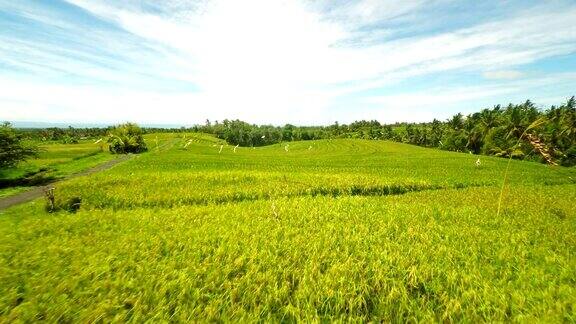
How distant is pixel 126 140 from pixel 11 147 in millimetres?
42634

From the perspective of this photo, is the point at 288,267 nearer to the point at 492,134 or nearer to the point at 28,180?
the point at 28,180

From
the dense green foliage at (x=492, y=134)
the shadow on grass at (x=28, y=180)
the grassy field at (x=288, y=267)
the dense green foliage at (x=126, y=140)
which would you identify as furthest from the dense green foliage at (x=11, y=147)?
the dense green foliage at (x=492, y=134)

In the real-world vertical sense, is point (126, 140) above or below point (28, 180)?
above

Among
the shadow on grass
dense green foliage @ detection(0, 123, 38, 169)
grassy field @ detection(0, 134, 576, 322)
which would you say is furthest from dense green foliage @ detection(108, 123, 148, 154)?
grassy field @ detection(0, 134, 576, 322)

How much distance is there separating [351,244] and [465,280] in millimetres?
2680

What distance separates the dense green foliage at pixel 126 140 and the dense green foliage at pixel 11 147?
38.5 metres

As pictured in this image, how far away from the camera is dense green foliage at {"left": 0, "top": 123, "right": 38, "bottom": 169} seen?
34.2m

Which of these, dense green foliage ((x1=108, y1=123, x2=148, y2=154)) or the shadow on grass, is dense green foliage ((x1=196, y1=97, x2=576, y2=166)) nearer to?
the shadow on grass

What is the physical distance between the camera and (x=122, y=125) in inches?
3196

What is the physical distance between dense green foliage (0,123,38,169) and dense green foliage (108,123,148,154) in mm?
38480

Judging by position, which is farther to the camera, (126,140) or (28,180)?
(126,140)

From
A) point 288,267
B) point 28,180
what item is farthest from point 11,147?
point 288,267

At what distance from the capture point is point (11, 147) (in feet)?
114

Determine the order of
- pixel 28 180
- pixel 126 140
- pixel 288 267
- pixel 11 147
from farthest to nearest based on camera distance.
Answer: pixel 126 140 → pixel 28 180 → pixel 11 147 → pixel 288 267
